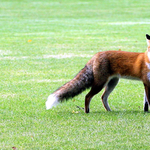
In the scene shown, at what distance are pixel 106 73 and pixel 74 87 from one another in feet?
2.04

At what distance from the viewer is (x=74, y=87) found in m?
7.25

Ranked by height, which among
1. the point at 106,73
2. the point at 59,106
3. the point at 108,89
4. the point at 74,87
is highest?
the point at 106,73

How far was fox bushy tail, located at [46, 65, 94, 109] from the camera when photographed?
7.11 metres

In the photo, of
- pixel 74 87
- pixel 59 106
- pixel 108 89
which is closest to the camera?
pixel 74 87

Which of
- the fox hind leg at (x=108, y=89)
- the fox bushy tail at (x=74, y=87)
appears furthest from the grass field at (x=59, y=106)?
the fox bushy tail at (x=74, y=87)

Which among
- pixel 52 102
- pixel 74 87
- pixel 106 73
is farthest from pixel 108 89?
pixel 52 102

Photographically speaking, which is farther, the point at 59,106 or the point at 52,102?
the point at 59,106

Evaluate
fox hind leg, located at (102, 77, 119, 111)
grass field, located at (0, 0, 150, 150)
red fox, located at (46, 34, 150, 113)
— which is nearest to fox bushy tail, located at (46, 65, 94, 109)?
red fox, located at (46, 34, 150, 113)

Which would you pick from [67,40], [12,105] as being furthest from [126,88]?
[67,40]

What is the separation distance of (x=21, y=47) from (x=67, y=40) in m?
2.56

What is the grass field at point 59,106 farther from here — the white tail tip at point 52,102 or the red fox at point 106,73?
the red fox at point 106,73

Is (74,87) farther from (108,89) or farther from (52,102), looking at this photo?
(108,89)

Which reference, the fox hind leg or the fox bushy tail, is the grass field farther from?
the fox bushy tail

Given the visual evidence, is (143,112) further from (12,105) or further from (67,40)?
(67,40)
